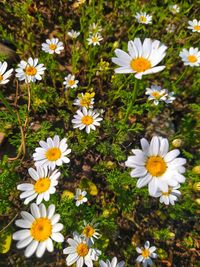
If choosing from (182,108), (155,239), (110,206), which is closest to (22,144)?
(110,206)

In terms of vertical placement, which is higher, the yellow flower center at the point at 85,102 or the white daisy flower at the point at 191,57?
the white daisy flower at the point at 191,57

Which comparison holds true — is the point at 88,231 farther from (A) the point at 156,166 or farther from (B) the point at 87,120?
(B) the point at 87,120

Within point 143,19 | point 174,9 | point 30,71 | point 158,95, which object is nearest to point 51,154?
point 30,71

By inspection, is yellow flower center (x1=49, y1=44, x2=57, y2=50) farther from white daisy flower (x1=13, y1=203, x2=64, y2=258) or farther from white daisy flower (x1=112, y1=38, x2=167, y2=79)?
white daisy flower (x1=13, y1=203, x2=64, y2=258)

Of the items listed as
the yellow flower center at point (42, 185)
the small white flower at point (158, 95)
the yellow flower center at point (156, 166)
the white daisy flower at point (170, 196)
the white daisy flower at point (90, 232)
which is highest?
the small white flower at point (158, 95)

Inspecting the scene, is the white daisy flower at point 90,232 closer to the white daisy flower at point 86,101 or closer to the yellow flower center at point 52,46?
the white daisy flower at point 86,101

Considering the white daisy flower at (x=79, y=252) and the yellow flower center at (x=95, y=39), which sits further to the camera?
the yellow flower center at (x=95, y=39)

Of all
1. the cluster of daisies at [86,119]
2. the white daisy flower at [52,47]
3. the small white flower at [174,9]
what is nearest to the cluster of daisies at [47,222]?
the cluster of daisies at [86,119]
